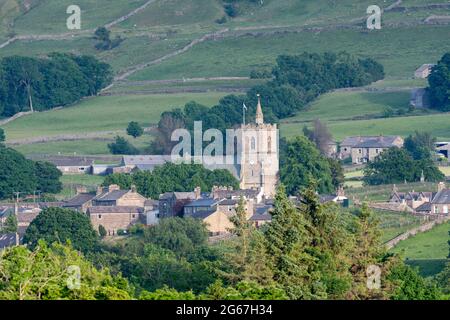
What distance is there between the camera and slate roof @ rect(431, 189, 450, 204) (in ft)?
339

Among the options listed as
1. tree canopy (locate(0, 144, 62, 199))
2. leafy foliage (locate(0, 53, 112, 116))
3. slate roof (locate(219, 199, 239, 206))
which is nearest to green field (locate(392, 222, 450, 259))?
slate roof (locate(219, 199, 239, 206))

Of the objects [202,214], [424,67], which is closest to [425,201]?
[202,214]

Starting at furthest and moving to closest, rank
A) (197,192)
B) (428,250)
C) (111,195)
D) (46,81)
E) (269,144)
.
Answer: (46,81), (269,144), (111,195), (197,192), (428,250)

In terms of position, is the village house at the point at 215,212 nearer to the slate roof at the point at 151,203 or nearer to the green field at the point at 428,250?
the slate roof at the point at 151,203

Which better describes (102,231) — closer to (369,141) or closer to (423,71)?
(369,141)

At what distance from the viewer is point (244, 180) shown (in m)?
116

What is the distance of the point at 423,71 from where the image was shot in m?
160

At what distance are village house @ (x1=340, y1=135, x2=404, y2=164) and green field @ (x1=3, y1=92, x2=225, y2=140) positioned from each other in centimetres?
1930

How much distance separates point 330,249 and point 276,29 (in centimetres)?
12180

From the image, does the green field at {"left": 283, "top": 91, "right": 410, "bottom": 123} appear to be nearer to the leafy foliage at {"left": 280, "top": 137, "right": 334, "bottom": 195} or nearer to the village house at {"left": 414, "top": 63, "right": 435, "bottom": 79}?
the village house at {"left": 414, "top": 63, "right": 435, "bottom": 79}

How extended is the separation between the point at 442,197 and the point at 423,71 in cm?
5661

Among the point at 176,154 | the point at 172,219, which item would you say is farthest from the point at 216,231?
the point at 176,154

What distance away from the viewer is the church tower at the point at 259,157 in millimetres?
115812
